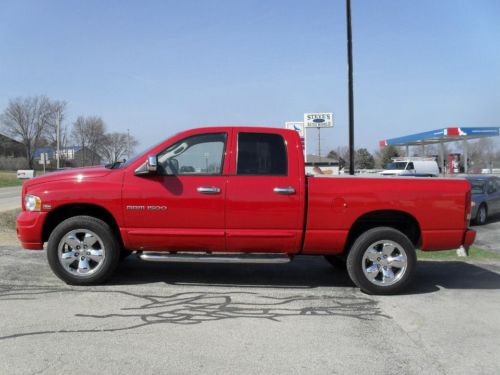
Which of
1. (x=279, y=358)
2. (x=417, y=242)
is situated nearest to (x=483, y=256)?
(x=417, y=242)

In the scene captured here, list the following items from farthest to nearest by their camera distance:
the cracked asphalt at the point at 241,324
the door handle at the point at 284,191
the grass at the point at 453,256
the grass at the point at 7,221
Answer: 1. the grass at the point at 7,221
2. the grass at the point at 453,256
3. the door handle at the point at 284,191
4. the cracked asphalt at the point at 241,324

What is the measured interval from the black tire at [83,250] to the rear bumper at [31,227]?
0.65ft

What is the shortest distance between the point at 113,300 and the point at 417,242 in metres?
3.91

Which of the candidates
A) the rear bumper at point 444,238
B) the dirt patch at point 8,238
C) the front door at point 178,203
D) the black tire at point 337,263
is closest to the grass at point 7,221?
the dirt patch at point 8,238

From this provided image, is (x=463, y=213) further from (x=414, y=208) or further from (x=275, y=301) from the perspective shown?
(x=275, y=301)

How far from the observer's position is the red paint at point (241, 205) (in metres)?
6.10

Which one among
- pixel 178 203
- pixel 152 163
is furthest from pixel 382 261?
pixel 152 163

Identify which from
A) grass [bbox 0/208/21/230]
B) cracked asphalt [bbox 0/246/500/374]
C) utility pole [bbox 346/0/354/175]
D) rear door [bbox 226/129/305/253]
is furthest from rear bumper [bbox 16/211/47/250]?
utility pole [bbox 346/0/354/175]

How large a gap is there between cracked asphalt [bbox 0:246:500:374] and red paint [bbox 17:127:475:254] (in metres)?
0.64

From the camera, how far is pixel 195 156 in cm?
628

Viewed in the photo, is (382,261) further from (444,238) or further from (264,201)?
(264,201)

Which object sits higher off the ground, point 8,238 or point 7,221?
point 7,221

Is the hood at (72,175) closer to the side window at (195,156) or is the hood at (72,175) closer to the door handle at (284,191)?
the side window at (195,156)

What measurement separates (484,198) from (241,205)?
1146 cm
